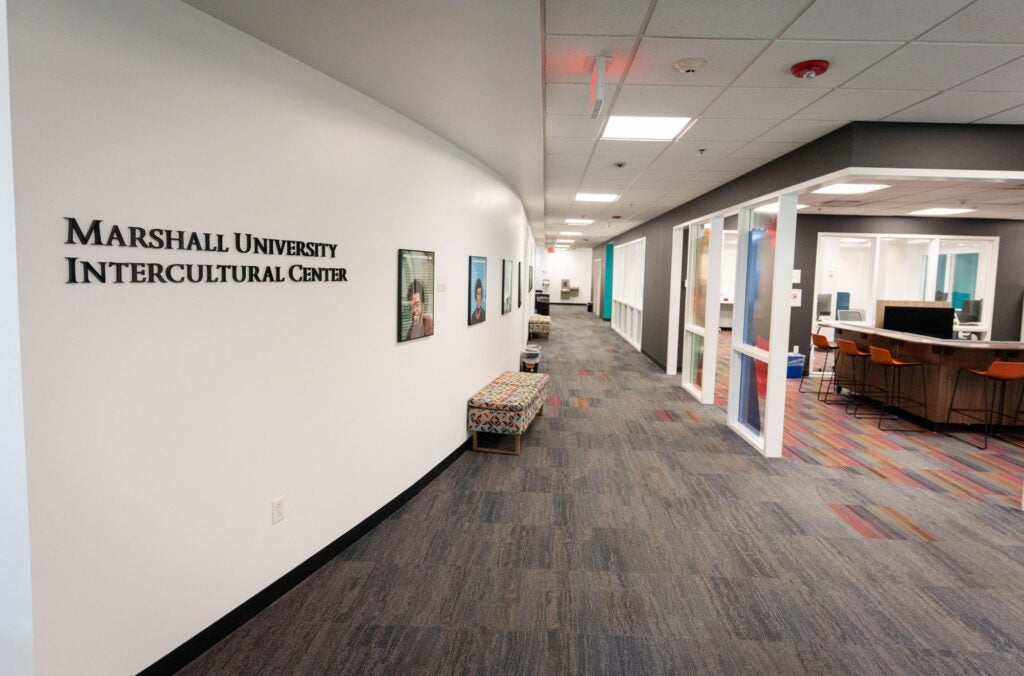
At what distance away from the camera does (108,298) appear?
1.77 meters

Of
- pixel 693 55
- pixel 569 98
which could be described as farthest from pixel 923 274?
pixel 693 55

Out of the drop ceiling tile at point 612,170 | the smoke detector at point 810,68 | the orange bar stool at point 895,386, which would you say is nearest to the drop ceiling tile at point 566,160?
the drop ceiling tile at point 612,170

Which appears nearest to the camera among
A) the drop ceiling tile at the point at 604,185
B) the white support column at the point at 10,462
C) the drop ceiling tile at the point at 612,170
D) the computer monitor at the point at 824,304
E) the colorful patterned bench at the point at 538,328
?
the white support column at the point at 10,462

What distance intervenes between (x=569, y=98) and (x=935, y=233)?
817 cm

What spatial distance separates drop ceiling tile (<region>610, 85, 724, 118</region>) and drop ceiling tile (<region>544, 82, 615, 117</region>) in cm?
14

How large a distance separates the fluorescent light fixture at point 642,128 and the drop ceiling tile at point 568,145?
0.80 ft

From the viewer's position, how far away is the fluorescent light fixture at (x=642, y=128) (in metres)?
3.86

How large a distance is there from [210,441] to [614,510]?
2.47 meters

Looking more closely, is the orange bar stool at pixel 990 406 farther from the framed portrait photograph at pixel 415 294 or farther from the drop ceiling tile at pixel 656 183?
the framed portrait photograph at pixel 415 294

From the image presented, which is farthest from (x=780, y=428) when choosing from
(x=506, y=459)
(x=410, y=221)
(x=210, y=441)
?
(x=210, y=441)

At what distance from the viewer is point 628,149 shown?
4723 mm

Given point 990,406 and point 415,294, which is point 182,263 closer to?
point 415,294

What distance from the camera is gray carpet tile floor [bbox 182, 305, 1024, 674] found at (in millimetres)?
2238

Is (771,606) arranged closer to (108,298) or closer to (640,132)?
(108,298)
